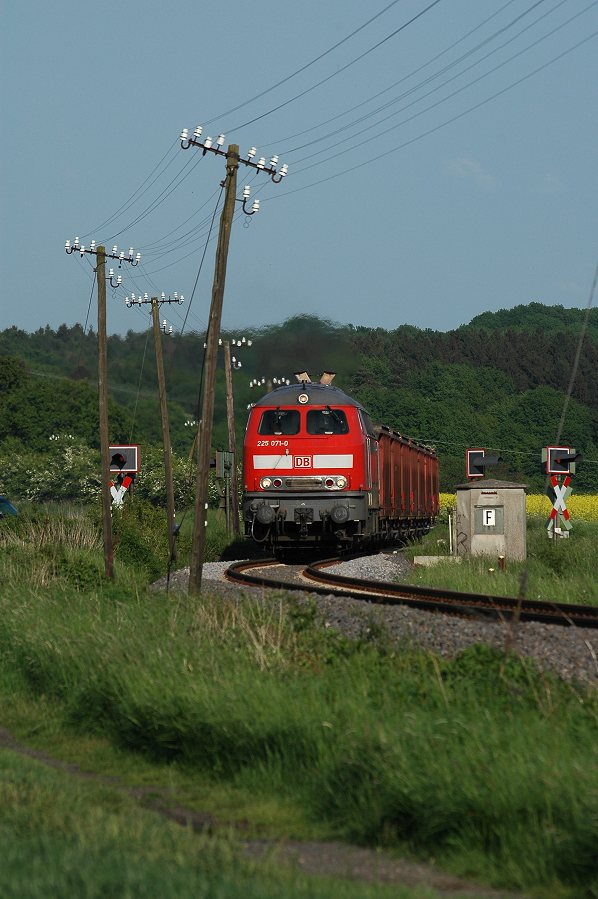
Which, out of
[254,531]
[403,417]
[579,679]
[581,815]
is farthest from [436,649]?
[403,417]

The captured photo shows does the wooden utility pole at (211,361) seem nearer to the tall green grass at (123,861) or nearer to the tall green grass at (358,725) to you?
the tall green grass at (358,725)

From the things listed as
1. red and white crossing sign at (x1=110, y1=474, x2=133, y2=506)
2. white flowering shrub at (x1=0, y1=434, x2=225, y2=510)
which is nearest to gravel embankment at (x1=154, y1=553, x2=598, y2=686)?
red and white crossing sign at (x1=110, y1=474, x2=133, y2=506)

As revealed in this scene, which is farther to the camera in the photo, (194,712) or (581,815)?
(194,712)

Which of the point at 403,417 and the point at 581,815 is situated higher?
the point at 403,417

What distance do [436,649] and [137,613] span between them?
14.6 feet

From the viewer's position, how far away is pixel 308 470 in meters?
25.9

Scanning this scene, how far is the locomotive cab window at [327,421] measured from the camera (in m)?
26.2

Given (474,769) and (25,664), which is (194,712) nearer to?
(474,769)

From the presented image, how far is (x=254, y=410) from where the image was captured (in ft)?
88.7

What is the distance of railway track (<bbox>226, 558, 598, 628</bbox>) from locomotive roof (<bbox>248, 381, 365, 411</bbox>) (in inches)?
141

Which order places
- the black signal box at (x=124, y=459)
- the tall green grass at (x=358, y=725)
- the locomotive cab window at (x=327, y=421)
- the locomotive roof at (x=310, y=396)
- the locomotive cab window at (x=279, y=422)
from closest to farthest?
the tall green grass at (x=358, y=725) → the locomotive cab window at (x=327, y=421) → the locomotive cab window at (x=279, y=422) → the locomotive roof at (x=310, y=396) → the black signal box at (x=124, y=459)

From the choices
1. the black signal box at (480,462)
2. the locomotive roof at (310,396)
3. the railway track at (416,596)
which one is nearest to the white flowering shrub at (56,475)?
the black signal box at (480,462)

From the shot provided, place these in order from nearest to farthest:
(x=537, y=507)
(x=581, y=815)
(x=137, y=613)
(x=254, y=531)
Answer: (x=581, y=815) < (x=137, y=613) < (x=254, y=531) < (x=537, y=507)

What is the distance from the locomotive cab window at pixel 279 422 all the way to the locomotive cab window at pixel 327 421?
32 cm
